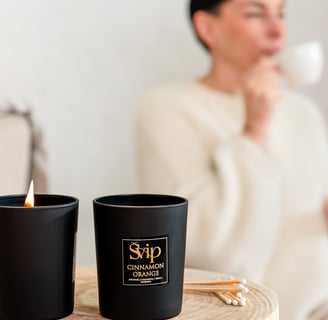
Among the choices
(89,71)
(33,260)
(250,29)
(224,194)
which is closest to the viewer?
(33,260)

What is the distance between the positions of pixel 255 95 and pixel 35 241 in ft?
2.75

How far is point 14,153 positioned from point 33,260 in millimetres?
562

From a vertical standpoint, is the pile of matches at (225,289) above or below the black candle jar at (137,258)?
below

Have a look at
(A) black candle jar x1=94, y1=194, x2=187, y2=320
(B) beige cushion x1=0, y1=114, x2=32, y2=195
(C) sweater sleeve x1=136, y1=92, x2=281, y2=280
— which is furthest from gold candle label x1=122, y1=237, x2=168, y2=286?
(C) sweater sleeve x1=136, y1=92, x2=281, y2=280

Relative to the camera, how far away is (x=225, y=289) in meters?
0.62

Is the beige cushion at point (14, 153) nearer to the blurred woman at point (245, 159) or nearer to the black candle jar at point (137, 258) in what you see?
the blurred woman at point (245, 159)

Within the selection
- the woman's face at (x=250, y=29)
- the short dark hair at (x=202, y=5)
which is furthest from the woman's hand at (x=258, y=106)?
the short dark hair at (x=202, y=5)

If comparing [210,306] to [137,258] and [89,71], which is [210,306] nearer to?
[137,258]

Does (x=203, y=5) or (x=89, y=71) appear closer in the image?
(x=203, y=5)

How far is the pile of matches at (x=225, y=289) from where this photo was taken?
1.95 ft

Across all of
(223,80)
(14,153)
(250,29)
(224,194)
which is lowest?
(224,194)

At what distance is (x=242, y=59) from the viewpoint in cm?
140

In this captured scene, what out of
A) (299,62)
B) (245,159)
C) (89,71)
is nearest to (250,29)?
(299,62)

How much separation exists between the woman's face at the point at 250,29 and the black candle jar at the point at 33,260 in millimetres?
937
